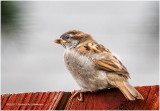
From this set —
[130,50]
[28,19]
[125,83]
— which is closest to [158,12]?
[130,50]

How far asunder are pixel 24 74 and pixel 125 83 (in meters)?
3.14

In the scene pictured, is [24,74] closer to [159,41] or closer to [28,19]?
[28,19]

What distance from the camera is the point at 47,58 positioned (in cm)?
575

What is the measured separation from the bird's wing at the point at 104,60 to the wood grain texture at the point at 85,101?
0.96 feet

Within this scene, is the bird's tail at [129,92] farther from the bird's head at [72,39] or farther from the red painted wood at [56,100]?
the bird's head at [72,39]

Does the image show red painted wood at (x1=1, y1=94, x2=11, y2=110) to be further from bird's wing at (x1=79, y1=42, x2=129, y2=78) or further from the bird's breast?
bird's wing at (x1=79, y1=42, x2=129, y2=78)

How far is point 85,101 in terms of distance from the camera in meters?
2.42

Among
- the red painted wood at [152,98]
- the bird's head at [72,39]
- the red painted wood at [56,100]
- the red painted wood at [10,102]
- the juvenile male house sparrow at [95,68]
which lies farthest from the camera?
the bird's head at [72,39]

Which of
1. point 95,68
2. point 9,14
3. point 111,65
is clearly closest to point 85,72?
point 95,68

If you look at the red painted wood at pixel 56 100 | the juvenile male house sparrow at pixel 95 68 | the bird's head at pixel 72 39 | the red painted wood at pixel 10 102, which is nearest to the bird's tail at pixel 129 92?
the juvenile male house sparrow at pixel 95 68

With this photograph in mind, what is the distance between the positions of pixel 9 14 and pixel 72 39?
0.88 m

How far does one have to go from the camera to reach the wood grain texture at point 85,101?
7.11 ft

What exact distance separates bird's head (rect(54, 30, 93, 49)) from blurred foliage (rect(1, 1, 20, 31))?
765 millimetres

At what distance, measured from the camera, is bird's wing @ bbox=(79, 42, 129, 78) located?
280 cm
